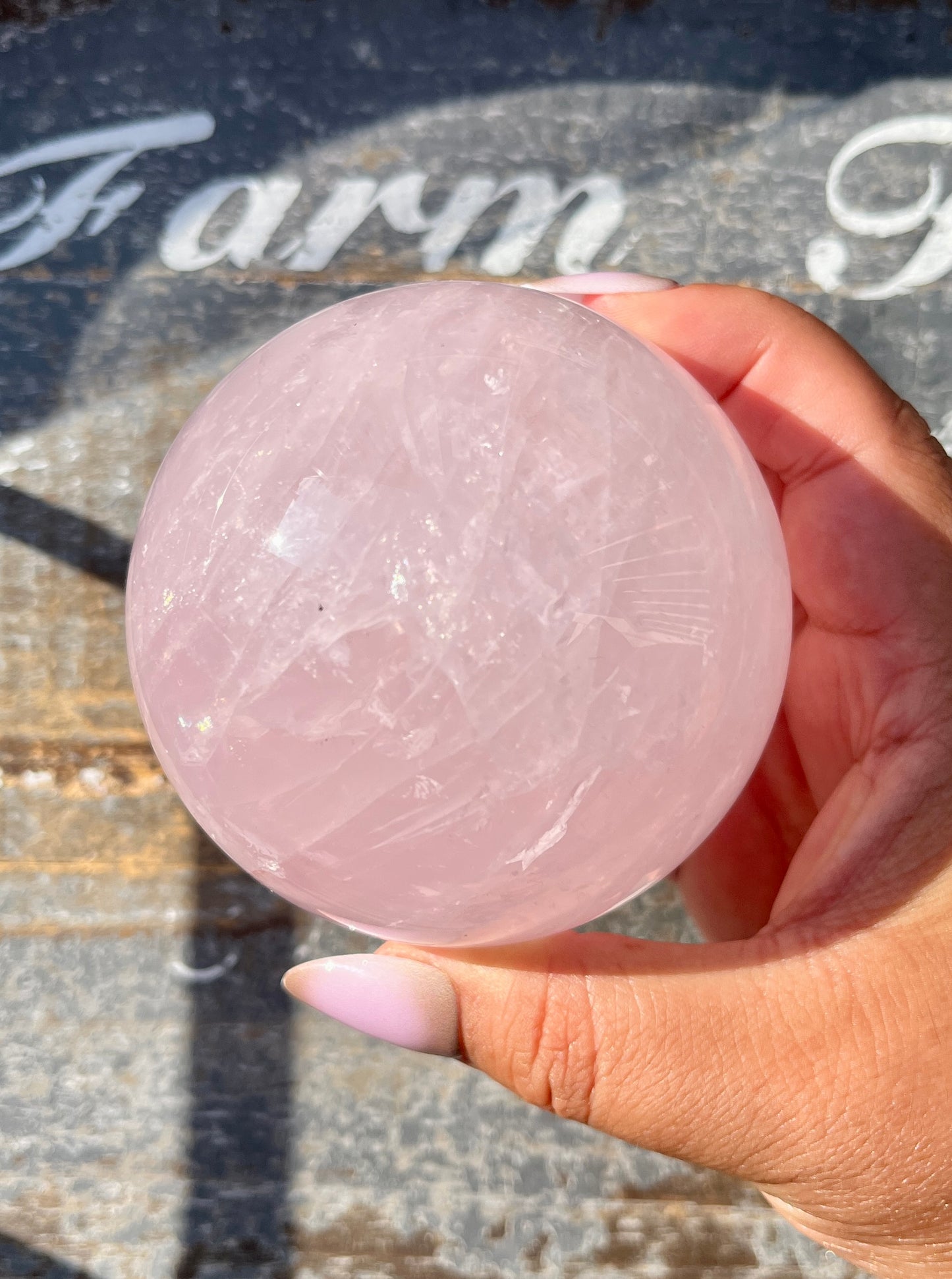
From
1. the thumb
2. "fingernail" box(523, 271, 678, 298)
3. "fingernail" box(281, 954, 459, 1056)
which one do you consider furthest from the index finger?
"fingernail" box(281, 954, 459, 1056)

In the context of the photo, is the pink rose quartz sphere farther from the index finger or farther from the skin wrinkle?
the index finger

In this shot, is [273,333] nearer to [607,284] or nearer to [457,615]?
[607,284]

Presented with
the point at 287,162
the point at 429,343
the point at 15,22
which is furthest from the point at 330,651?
the point at 15,22

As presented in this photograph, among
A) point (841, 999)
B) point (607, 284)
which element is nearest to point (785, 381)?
point (607, 284)

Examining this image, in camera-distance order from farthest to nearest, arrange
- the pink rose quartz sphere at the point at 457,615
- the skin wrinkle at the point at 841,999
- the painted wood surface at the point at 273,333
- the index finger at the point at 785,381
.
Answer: the painted wood surface at the point at 273,333 → the index finger at the point at 785,381 → the skin wrinkle at the point at 841,999 → the pink rose quartz sphere at the point at 457,615

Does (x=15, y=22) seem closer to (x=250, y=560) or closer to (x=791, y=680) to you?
(x=250, y=560)

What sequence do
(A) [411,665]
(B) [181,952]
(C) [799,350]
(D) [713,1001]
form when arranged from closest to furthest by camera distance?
(A) [411,665], (D) [713,1001], (C) [799,350], (B) [181,952]

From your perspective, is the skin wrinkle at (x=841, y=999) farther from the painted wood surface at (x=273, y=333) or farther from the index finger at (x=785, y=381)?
the painted wood surface at (x=273, y=333)

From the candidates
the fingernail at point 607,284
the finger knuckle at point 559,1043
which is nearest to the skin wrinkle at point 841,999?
the finger knuckle at point 559,1043
